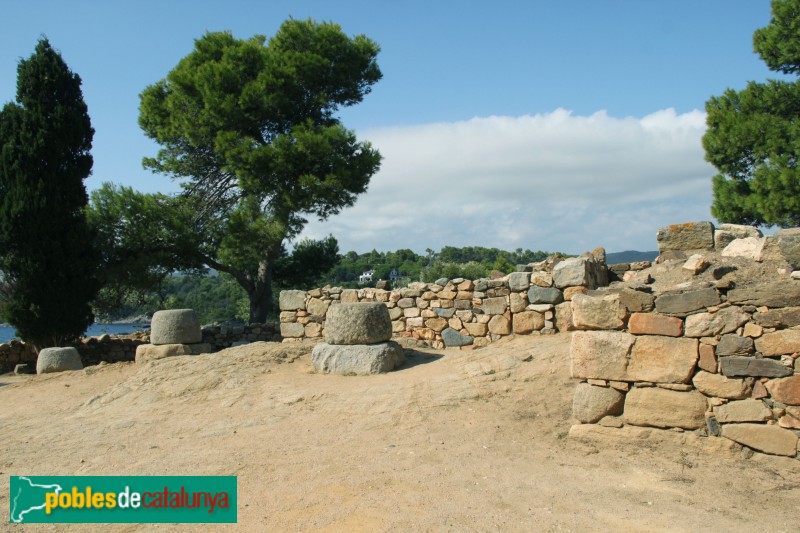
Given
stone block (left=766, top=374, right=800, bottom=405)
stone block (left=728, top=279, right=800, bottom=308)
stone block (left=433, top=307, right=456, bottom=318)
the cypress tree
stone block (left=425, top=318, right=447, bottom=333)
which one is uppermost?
the cypress tree

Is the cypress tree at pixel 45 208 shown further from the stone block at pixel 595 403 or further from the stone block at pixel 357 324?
the stone block at pixel 595 403

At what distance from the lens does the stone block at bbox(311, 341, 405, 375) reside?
29.7ft

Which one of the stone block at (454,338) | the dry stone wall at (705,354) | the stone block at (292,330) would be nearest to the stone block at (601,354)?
the dry stone wall at (705,354)

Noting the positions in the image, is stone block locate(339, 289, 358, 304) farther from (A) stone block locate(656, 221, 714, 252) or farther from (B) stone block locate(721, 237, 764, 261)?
(B) stone block locate(721, 237, 764, 261)

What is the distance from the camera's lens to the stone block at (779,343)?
4.91 meters

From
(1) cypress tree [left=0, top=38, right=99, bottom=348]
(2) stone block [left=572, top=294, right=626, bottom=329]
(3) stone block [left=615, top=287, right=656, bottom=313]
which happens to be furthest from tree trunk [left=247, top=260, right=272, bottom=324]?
(3) stone block [left=615, top=287, right=656, bottom=313]

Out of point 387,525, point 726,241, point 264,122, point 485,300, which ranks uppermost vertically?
point 264,122

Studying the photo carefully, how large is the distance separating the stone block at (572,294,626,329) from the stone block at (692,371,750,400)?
84 centimetres

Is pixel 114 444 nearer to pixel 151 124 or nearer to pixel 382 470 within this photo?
pixel 382 470

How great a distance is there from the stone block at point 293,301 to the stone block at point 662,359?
319 inches

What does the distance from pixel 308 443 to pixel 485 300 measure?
509cm

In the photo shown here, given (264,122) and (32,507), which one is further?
(264,122)

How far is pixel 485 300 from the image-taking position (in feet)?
34.1

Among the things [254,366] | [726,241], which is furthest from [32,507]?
[726,241]
